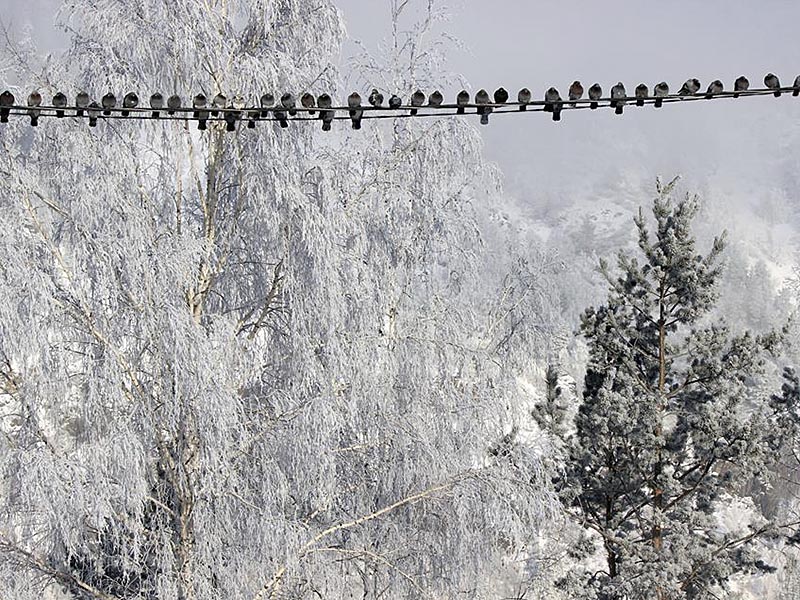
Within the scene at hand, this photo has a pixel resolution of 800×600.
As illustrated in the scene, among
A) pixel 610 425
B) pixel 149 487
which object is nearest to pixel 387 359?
pixel 149 487

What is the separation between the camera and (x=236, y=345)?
7.07 m

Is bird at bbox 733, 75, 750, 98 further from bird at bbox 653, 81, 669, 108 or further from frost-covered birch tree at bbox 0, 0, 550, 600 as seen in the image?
frost-covered birch tree at bbox 0, 0, 550, 600

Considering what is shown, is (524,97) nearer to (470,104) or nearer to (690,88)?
(470,104)

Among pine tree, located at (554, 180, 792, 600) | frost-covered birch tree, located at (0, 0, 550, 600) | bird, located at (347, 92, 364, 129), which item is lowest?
pine tree, located at (554, 180, 792, 600)

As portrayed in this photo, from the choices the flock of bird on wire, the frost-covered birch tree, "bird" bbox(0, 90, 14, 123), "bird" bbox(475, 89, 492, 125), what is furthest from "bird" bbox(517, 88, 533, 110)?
the frost-covered birch tree

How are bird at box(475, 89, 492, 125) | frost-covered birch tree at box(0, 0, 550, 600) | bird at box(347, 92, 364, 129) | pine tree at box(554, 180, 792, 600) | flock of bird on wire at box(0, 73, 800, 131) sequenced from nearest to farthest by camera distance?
flock of bird on wire at box(0, 73, 800, 131), bird at box(347, 92, 364, 129), bird at box(475, 89, 492, 125), frost-covered birch tree at box(0, 0, 550, 600), pine tree at box(554, 180, 792, 600)

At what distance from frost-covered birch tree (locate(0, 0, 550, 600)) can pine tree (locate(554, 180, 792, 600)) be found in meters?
4.69

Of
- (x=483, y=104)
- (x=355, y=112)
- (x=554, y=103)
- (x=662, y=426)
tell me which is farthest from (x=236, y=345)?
(x=662, y=426)

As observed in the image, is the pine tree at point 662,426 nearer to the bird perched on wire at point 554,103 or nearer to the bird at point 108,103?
the bird perched on wire at point 554,103

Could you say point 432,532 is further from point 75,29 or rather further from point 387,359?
point 75,29

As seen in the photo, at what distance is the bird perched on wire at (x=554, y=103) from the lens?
397 centimetres

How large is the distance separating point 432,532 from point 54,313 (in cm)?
350

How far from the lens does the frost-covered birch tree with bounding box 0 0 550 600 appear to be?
659 cm

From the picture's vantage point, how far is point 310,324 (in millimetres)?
7352
